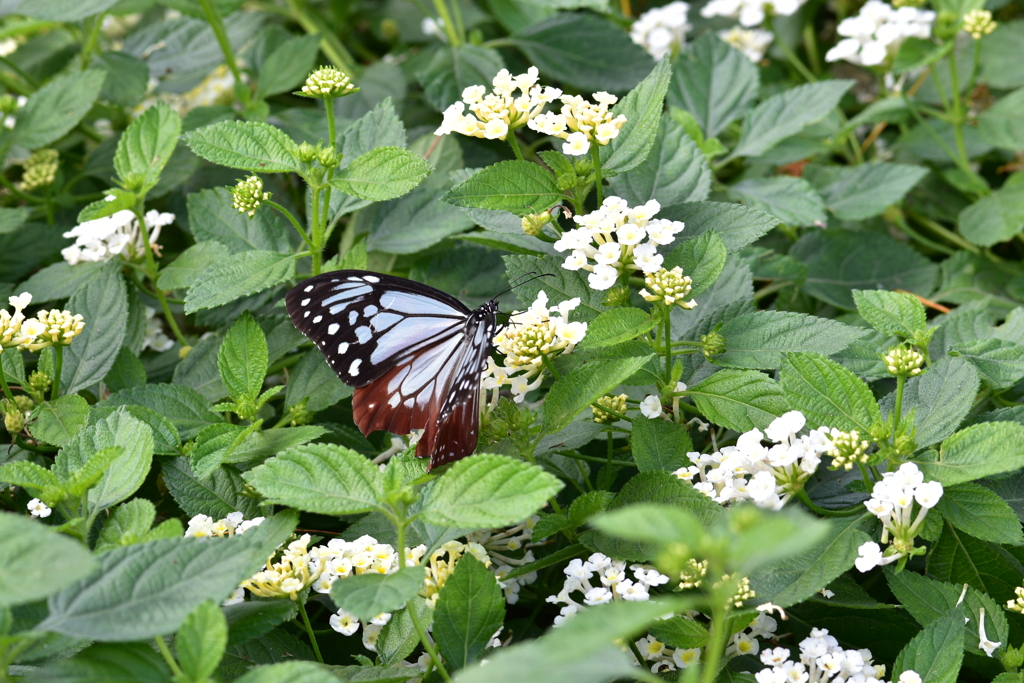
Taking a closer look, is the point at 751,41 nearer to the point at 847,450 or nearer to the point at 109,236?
the point at 847,450

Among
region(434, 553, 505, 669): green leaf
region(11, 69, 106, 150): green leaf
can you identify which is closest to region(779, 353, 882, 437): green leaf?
region(434, 553, 505, 669): green leaf

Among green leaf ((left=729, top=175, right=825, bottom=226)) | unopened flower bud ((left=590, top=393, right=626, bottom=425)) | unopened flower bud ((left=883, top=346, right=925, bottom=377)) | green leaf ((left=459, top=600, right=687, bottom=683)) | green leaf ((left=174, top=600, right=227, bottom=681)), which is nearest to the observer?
green leaf ((left=459, top=600, right=687, bottom=683))

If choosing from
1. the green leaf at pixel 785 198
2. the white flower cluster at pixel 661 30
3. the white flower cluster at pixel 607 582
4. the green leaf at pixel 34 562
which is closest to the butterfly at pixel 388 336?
the white flower cluster at pixel 607 582

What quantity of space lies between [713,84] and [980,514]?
4.97 feet

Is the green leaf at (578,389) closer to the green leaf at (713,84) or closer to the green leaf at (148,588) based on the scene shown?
the green leaf at (148,588)

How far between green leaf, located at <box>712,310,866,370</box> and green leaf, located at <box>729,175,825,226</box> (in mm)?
633

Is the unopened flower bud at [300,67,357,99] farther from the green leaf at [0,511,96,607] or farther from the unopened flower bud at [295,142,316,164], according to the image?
the green leaf at [0,511,96,607]

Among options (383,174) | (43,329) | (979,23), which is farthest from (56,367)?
(979,23)

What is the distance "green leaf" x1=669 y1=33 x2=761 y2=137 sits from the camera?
8.07 ft

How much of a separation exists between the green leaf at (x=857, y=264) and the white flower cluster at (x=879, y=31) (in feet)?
1.71

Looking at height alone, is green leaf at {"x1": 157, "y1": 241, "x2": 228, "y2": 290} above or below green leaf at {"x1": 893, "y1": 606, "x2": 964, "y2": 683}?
above

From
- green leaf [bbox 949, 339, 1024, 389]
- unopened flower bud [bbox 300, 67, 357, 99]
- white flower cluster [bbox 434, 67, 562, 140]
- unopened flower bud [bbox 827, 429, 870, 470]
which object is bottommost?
green leaf [bbox 949, 339, 1024, 389]

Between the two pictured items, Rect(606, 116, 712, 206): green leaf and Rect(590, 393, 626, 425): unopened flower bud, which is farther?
Rect(606, 116, 712, 206): green leaf

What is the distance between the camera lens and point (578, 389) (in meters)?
1.41
